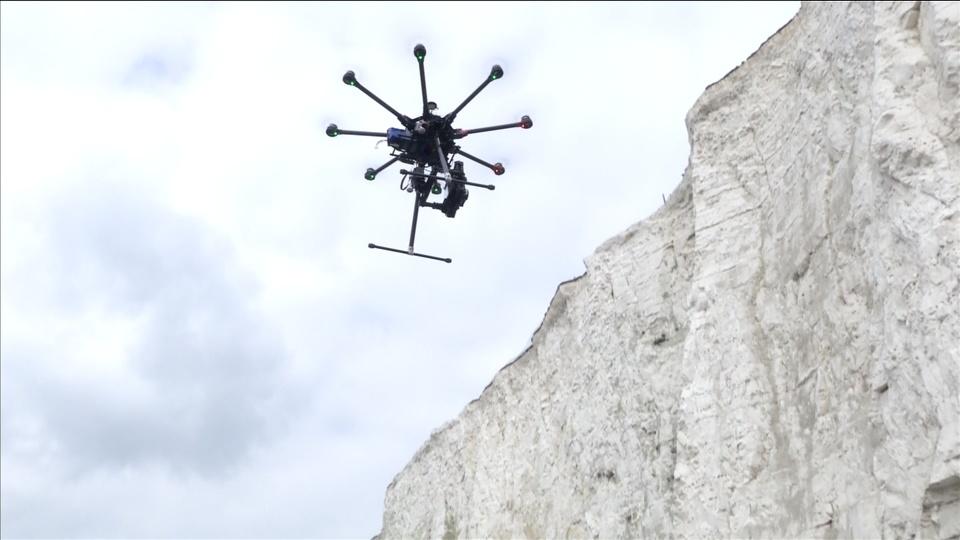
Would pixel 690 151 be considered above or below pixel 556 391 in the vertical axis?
above

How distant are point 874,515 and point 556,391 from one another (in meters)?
12.6

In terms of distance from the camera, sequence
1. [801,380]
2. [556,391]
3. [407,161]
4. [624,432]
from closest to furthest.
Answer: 1. [407,161]
2. [801,380]
3. [624,432]
4. [556,391]

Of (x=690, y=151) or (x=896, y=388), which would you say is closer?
(x=896, y=388)

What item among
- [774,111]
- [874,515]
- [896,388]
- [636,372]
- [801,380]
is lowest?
[874,515]

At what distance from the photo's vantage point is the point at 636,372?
72.7 feet

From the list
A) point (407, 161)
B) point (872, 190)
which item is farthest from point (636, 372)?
point (407, 161)

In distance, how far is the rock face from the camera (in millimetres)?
14195

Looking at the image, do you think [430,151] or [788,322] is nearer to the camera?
[430,151]

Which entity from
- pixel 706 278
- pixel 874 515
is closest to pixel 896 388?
pixel 874 515

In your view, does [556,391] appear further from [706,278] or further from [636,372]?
[706,278]

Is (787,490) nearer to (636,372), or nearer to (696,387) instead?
(696,387)

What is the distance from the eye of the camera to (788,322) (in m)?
18.0

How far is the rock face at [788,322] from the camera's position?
14195mm

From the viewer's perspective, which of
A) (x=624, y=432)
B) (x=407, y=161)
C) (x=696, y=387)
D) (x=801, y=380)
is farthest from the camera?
(x=624, y=432)
